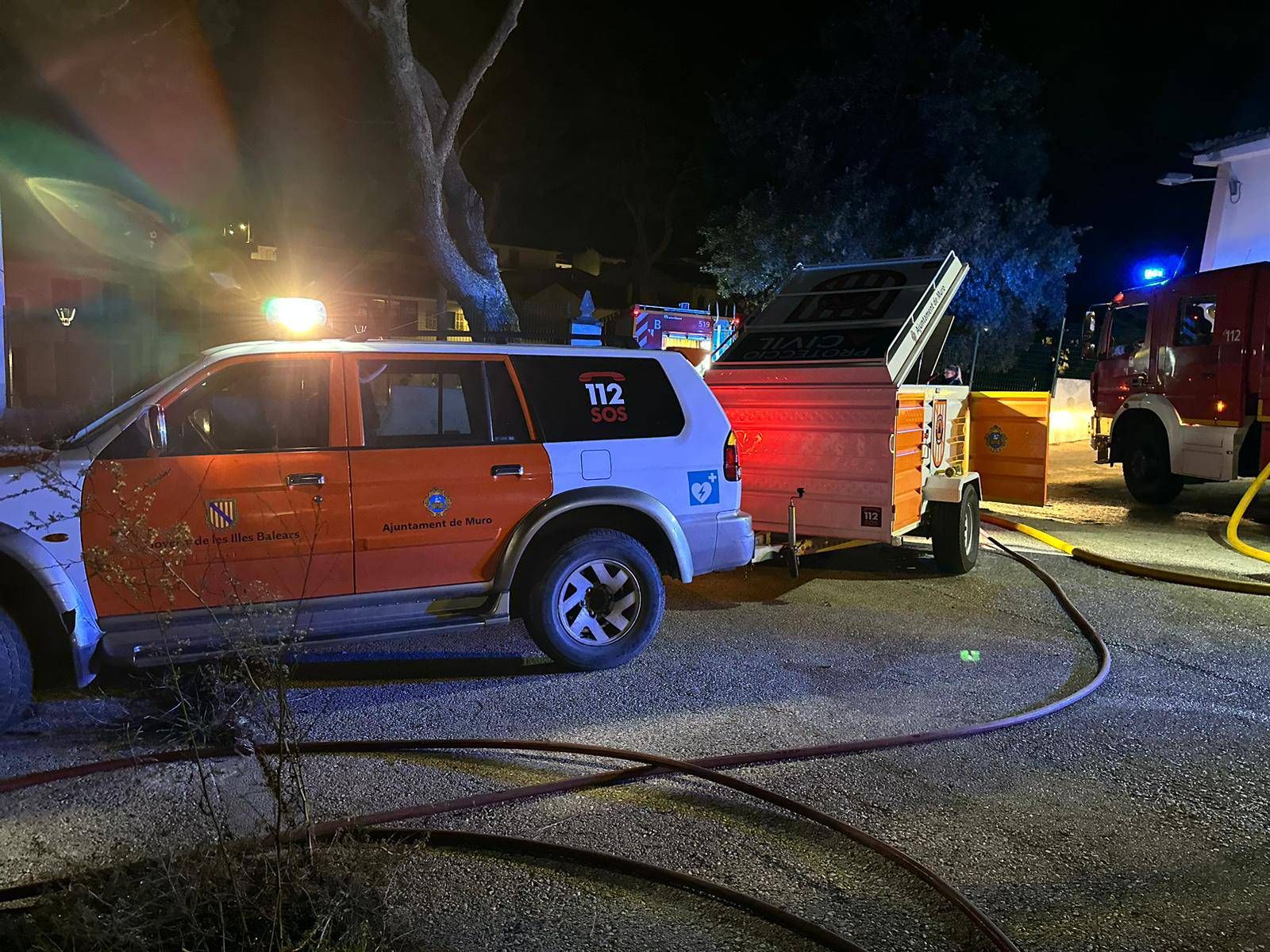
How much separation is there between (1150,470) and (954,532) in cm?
659

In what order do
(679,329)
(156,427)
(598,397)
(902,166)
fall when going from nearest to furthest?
(156,427) < (598,397) < (679,329) < (902,166)

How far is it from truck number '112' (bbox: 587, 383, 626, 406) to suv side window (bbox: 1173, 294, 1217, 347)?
987 cm

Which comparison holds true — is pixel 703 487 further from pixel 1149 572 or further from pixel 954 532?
pixel 1149 572

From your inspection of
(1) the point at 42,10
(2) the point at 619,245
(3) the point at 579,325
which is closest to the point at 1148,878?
(3) the point at 579,325

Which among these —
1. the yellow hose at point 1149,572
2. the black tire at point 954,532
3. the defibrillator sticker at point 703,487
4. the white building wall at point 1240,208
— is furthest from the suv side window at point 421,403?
the white building wall at point 1240,208

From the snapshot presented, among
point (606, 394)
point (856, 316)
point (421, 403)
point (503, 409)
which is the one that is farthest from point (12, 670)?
point (856, 316)

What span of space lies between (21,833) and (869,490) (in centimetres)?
537

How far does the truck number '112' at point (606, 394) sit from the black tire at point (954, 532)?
365 centimetres

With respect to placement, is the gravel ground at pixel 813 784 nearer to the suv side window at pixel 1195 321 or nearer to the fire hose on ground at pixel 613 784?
the fire hose on ground at pixel 613 784

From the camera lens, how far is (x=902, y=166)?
17.9m

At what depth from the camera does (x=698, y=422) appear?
5543 mm

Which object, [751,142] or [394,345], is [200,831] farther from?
[751,142]

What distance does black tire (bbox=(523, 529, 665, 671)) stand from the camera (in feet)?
16.2

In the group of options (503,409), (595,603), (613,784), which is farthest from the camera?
(595,603)
